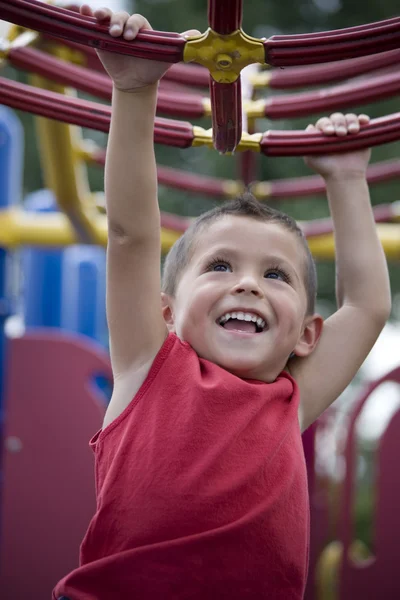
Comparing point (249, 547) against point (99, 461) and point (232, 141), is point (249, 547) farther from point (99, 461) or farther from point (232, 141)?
point (232, 141)

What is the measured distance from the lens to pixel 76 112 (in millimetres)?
1420

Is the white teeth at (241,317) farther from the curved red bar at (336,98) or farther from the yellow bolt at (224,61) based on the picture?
the curved red bar at (336,98)

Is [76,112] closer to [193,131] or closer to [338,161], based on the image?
[193,131]

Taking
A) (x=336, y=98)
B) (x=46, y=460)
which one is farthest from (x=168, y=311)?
(x=46, y=460)

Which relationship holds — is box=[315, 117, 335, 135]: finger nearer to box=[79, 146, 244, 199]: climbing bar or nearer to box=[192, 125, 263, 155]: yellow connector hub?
box=[192, 125, 263, 155]: yellow connector hub

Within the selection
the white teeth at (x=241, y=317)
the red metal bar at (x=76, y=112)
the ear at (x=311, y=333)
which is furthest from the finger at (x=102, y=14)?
the ear at (x=311, y=333)

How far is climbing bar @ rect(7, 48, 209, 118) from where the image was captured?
1739mm

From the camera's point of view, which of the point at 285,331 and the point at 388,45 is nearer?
the point at 388,45

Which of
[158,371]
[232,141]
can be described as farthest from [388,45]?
[158,371]

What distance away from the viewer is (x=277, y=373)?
51.6 inches

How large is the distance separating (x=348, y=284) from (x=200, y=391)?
0.38 meters

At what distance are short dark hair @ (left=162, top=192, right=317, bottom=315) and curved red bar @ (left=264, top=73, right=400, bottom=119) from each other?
36cm

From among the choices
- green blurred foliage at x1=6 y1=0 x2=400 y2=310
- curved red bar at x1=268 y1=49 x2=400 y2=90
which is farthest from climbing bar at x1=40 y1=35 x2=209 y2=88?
green blurred foliage at x1=6 y1=0 x2=400 y2=310

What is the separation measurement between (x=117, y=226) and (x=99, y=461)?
35 cm
